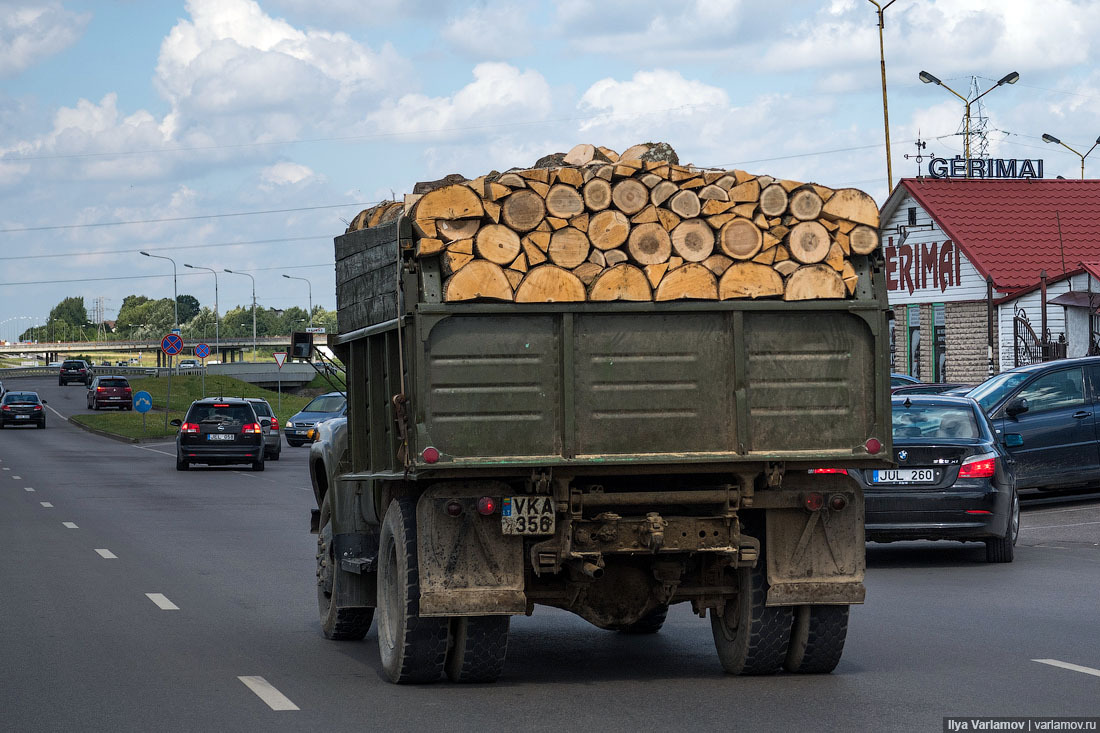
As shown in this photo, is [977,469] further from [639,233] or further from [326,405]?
[326,405]

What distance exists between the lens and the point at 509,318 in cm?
812

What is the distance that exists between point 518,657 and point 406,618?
1.60 m

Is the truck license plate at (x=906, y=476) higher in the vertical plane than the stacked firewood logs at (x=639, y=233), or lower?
lower

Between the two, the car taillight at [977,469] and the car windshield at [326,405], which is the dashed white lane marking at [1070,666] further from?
the car windshield at [326,405]

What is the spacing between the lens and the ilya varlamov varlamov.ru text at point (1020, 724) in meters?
7.11

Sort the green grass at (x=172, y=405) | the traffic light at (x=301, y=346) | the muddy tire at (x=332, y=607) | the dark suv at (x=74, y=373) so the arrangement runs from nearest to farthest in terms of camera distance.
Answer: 1. the muddy tire at (x=332, y=607)
2. the traffic light at (x=301, y=346)
3. the green grass at (x=172, y=405)
4. the dark suv at (x=74, y=373)

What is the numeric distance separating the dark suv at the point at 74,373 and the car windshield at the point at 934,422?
10380 cm

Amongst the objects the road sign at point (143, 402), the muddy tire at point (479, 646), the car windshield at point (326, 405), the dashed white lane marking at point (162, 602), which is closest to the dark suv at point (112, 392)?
the road sign at point (143, 402)

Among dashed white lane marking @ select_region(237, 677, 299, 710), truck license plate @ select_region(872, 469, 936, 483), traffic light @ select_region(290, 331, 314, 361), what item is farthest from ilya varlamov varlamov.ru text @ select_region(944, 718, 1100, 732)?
truck license plate @ select_region(872, 469, 936, 483)

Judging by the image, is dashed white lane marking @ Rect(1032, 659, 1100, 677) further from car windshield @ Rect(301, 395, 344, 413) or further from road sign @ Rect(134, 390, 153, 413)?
road sign @ Rect(134, 390, 153, 413)

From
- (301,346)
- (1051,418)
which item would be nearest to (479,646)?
(301,346)

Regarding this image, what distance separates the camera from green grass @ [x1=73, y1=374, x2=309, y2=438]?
2358 inches

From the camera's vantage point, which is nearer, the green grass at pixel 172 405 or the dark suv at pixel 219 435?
the dark suv at pixel 219 435

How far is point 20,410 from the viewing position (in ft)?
211
